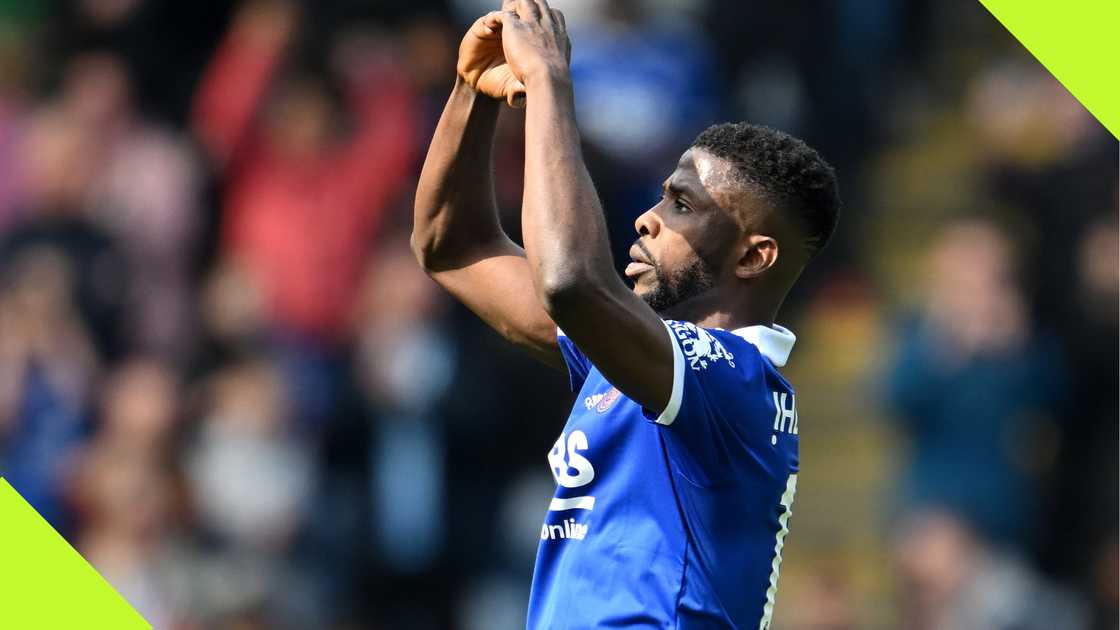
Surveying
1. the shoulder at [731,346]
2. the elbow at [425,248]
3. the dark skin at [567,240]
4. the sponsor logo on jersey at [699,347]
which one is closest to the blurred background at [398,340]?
the elbow at [425,248]

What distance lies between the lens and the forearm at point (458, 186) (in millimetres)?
4547

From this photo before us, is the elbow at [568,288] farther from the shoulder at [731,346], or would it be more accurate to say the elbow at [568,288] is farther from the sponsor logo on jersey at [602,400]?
the sponsor logo on jersey at [602,400]

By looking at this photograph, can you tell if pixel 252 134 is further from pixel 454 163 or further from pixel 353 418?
pixel 454 163

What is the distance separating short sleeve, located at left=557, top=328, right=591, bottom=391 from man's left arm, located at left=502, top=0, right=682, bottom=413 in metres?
0.65

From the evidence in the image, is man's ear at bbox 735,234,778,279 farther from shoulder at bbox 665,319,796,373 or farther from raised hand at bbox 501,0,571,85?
raised hand at bbox 501,0,571,85

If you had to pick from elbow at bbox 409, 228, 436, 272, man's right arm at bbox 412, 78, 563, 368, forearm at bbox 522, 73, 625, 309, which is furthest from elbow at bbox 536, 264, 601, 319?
elbow at bbox 409, 228, 436, 272

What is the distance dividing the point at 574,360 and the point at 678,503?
66cm

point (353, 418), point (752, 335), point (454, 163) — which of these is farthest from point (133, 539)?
point (752, 335)

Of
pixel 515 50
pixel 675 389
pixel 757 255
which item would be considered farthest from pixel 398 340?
pixel 675 389

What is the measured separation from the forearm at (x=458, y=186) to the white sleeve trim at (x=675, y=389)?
3.60 feet

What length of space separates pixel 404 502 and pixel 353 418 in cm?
57

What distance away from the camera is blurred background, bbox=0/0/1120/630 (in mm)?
9203

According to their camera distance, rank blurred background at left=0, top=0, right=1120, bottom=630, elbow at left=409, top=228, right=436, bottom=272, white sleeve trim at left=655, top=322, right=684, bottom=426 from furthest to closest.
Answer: blurred background at left=0, top=0, right=1120, bottom=630 → elbow at left=409, top=228, right=436, bottom=272 → white sleeve trim at left=655, top=322, right=684, bottom=426

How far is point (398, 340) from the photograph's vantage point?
30.9 ft
